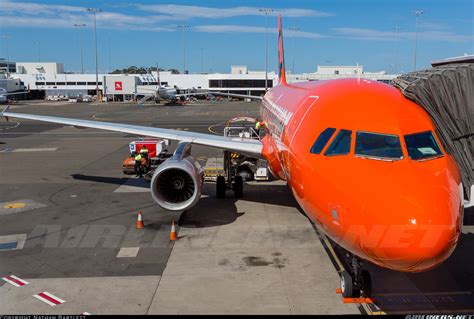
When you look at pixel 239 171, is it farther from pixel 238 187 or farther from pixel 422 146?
pixel 422 146

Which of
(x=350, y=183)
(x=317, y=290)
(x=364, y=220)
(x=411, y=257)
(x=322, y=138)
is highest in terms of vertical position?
(x=322, y=138)

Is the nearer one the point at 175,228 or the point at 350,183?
the point at 350,183

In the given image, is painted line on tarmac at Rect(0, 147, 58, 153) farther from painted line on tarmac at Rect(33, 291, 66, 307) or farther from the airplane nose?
the airplane nose

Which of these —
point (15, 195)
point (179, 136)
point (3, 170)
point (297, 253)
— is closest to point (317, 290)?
point (297, 253)

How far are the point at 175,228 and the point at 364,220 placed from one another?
7836 millimetres

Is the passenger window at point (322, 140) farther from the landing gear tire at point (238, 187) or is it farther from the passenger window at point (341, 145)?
the landing gear tire at point (238, 187)

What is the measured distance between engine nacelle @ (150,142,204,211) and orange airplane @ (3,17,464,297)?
4.12 metres

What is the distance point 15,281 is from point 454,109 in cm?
999

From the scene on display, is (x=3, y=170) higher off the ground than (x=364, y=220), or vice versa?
(x=364, y=220)

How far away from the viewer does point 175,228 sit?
13.1 m

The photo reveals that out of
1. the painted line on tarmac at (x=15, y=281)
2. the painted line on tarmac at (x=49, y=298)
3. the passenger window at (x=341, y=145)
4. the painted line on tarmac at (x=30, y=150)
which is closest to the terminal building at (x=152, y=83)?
the painted line on tarmac at (x=30, y=150)

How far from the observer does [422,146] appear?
714 centimetres

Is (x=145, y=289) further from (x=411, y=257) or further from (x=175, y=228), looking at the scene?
(x=411, y=257)

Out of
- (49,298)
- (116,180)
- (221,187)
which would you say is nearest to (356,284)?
(49,298)
